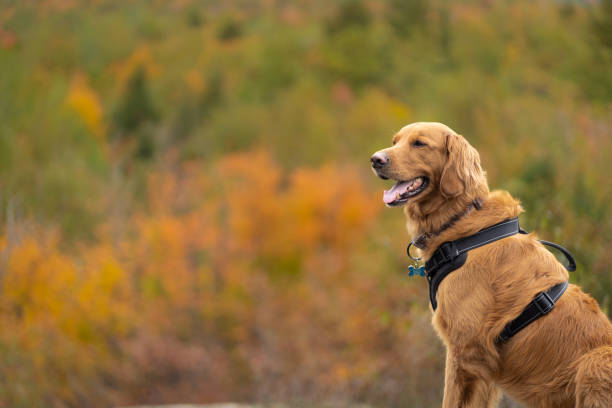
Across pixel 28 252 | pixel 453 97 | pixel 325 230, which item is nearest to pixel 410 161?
pixel 28 252

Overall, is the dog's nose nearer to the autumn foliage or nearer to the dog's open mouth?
the dog's open mouth

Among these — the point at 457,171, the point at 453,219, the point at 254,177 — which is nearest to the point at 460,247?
the point at 453,219

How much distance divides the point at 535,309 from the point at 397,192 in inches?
41.7

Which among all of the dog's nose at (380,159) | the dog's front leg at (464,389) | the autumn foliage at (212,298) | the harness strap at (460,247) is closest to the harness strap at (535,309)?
the dog's front leg at (464,389)

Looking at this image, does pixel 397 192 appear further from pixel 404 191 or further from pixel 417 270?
pixel 417 270

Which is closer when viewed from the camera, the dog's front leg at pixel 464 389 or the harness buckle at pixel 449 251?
the dog's front leg at pixel 464 389

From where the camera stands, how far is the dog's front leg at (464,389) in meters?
3.60

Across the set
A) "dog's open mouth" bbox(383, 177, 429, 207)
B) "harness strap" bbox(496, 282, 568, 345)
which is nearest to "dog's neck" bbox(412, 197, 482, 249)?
"dog's open mouth" bbox(383, 177, 429, 207)

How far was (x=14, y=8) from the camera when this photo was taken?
39.4 meters

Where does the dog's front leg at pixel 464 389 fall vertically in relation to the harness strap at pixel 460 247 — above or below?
below

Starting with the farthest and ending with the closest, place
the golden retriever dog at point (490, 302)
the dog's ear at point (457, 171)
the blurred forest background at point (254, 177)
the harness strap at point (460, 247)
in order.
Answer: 1. the blurred forest background at point (254, 177)
2. the dog's ear at point (457, 171)
3. the harness strap at point (460, 247)
4. the golden retriever dog at point (490, 302)

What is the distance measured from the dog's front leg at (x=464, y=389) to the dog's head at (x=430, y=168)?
0.99 m

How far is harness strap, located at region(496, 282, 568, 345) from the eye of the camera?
11.5 feet

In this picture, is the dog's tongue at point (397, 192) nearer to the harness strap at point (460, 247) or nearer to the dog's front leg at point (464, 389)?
the harness strap at point (460, 247)
